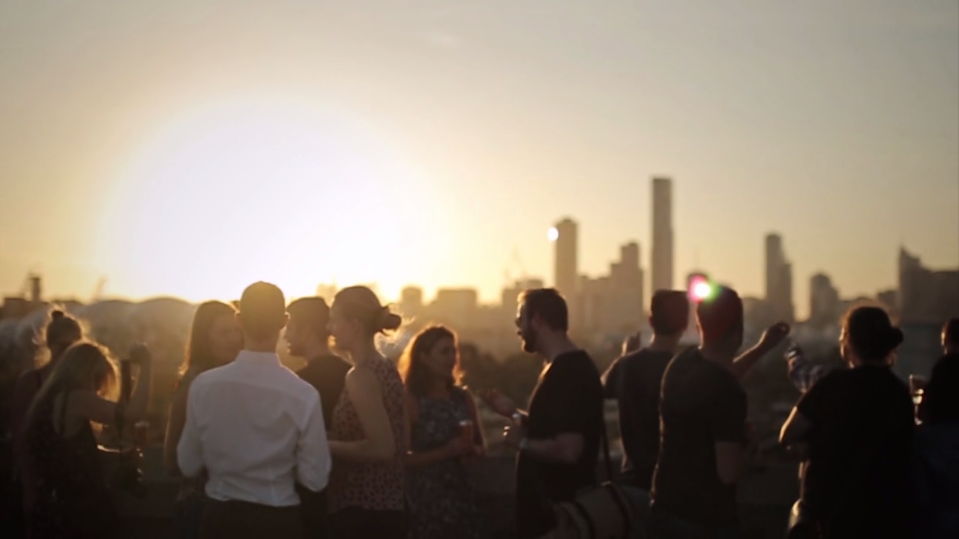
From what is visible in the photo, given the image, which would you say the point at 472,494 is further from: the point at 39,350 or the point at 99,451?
the point at 39,350

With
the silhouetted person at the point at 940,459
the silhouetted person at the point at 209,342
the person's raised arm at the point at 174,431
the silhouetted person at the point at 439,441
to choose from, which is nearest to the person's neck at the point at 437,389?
the silhouetted person at the point at 439,441

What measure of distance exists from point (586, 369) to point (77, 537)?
9.40 feet

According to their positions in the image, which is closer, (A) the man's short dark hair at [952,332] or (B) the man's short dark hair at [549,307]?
(B) the man's short dark hair at [549,307]

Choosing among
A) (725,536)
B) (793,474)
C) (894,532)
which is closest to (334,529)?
(725,536)

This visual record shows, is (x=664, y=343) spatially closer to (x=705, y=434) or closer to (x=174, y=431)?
(x=705, y=434)

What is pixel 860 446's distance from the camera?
5.40m

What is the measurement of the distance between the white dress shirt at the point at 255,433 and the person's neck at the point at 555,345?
3.66ft

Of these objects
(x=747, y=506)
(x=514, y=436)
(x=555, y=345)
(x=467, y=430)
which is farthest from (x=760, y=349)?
(x=747, y=506)

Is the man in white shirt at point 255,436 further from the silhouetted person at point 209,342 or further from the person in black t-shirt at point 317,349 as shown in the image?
the silhouetted person at point 209,342

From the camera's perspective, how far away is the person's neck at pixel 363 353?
5.73 metres

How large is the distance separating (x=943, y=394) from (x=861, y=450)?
29.4 inches

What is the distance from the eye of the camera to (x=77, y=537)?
20.7 ft

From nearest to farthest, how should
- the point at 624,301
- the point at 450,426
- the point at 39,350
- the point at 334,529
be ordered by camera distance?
the point at 334,529
the point at 450,426
the point at 39,350
the point at 624,301

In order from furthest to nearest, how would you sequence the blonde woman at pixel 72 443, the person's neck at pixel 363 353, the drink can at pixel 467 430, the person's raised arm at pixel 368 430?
1. the drink can at pixel 467 430
2. the blonde woman at pixel 72 443
3. the person's neck at pixel 363 353
4. the person's raised arm at pixel 368 430
